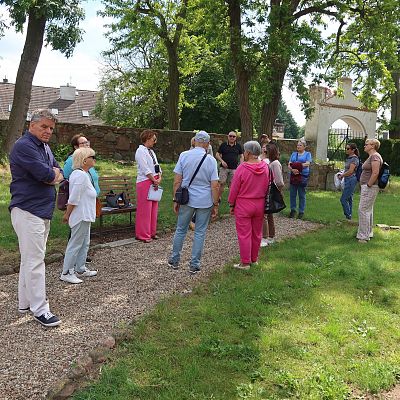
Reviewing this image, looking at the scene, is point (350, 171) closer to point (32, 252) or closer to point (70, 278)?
point (70, 278)

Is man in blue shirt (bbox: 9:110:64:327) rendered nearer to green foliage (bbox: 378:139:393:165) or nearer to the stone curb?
the stone curb

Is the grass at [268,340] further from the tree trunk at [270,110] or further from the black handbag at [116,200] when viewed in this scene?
the tree trunk at [270,110]

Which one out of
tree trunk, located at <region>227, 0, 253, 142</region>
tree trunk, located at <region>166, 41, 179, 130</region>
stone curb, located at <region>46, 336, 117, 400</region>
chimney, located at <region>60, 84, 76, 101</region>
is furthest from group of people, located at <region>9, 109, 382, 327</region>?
chimney, located at <region>60, 84, 76, 101</region>

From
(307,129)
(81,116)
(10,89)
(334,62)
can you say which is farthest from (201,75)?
(10,89)

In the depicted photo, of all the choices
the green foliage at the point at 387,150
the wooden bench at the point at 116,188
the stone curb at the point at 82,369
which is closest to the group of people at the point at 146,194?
the wooden bench at the point at 116,188

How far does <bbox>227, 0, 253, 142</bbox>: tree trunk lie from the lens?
44.7ft

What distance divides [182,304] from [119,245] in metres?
2.82

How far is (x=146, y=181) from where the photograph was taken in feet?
25.9

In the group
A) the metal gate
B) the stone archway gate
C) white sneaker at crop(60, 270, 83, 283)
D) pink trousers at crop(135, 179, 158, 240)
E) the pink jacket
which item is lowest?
white sneaker at crop(60, 270, 83, 283)

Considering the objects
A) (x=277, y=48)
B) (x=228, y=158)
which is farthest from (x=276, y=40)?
(x=228, y=158)

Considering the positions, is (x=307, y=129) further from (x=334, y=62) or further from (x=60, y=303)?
(x=60, y=303)

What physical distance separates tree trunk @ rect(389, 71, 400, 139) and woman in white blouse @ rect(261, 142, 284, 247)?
1994cm

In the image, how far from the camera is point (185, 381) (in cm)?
365

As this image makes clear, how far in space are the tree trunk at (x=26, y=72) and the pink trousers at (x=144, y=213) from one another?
7.08 m
